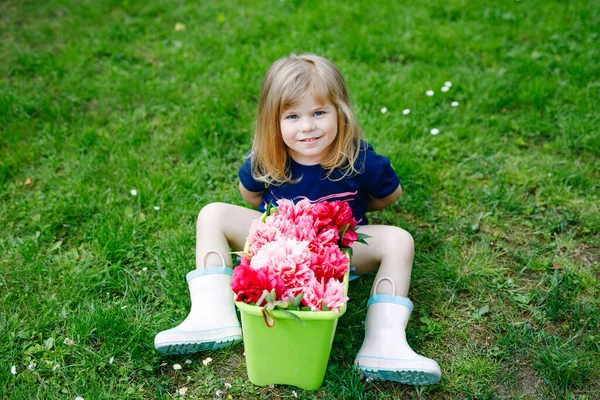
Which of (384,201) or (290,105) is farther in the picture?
(384,201)

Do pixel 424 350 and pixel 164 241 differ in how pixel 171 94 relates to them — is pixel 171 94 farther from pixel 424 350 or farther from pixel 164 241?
pixel 424 350

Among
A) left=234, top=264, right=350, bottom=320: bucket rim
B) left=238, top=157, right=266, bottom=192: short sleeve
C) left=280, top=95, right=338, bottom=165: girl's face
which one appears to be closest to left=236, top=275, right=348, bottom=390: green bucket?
left=234, top=264, right=350, bottom=320: bucket rim

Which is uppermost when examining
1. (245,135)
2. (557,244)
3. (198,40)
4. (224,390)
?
(198,40)

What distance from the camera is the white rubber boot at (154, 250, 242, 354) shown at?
2047mm

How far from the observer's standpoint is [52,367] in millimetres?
2070

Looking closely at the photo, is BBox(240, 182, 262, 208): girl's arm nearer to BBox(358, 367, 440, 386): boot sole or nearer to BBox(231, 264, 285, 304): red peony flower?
BBox(231, 264, 285, 304): red peony flower

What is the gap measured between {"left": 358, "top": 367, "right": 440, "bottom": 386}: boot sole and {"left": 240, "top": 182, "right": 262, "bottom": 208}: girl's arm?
89 centimetres

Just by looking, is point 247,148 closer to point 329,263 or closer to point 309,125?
point 309,125

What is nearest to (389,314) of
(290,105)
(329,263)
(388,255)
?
(388,255)

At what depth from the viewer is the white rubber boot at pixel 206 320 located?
205 centimetres

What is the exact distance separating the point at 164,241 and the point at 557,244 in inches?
72.9

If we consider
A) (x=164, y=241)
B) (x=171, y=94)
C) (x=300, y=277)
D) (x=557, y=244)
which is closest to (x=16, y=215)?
(x=164, y=241)

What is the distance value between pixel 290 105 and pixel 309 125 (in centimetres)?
11

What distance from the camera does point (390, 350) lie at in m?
2.01
